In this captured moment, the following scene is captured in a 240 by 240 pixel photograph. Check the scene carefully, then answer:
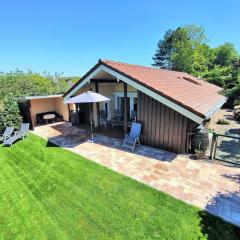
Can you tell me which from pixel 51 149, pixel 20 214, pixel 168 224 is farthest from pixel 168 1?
pixel 20 214

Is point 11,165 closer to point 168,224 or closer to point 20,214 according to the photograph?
point 20,214

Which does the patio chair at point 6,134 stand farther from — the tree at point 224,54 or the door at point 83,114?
the tree at point 224,54

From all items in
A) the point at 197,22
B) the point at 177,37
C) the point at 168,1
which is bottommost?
the point at 168,1

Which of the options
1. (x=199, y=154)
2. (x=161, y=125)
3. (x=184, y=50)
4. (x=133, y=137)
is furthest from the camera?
(x=184, y=50)

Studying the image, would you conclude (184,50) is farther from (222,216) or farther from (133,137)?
(222,216)

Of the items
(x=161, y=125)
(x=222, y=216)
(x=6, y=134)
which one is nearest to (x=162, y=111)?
(x=161, y=125)

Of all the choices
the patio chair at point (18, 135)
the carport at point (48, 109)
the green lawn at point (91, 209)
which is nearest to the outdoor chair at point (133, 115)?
the green lawn at point (91, 209)
